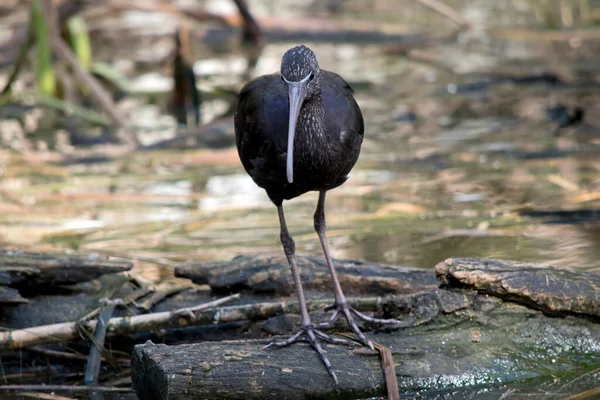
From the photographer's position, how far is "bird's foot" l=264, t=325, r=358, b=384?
4148 mm

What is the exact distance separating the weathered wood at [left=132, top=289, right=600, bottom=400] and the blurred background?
4.10ft

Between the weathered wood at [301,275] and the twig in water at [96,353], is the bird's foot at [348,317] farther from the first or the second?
the twig in water at [96,353]

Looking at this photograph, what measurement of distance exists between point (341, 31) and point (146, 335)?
36.5ft

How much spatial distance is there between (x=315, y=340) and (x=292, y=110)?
3.44 feet

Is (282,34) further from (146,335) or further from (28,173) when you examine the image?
(146,335)

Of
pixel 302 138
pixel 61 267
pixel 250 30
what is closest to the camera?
pixel 302 138

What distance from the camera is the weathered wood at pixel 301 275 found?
5.03m

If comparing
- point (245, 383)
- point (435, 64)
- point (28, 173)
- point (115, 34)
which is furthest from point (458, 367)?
point (115, 34)

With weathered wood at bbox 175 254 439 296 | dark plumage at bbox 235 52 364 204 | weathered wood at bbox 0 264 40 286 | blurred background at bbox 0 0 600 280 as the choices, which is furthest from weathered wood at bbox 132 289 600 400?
blurred background at bbox 0 0 600 280

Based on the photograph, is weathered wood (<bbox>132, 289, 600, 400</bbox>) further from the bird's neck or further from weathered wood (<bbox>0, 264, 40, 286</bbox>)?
weathered wood (<bbox>0, 264, 40, 286</bbox>)

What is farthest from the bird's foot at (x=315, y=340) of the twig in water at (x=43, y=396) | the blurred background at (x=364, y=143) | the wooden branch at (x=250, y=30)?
the wooden branch at (x=250, y=30)

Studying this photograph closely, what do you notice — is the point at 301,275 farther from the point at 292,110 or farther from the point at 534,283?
the point at 534,283

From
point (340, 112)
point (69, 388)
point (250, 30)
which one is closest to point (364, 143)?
point (340, 112)

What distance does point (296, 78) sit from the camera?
4.45 m
